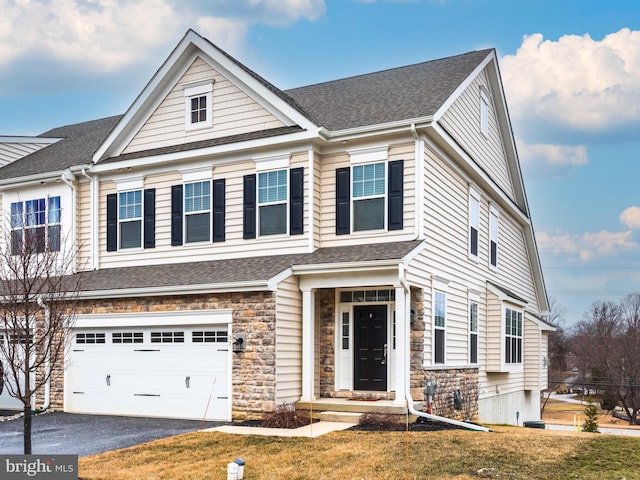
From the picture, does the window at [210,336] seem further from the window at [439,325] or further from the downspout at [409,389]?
the window at [439,325]

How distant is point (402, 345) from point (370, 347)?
1.70 meters

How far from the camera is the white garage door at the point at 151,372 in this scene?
51.6 feet

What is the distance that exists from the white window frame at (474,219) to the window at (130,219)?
8680mm

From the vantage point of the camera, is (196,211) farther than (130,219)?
No

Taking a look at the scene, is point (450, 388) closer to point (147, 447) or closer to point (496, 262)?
point (496, 262)

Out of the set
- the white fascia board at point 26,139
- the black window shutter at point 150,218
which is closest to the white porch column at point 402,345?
the black window shutter at point 150,218

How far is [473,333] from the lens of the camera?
1988cm

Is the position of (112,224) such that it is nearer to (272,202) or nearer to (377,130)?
(272,202)

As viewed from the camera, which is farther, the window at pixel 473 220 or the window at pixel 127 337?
the window at pixel 473 220

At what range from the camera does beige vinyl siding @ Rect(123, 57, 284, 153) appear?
59.0ft

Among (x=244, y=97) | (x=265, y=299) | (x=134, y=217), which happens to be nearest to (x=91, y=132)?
(x=134, y=217)

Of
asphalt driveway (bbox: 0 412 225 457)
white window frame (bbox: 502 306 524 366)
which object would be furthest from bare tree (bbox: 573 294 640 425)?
asphalt driveway (bbox: 0 412 225 457)

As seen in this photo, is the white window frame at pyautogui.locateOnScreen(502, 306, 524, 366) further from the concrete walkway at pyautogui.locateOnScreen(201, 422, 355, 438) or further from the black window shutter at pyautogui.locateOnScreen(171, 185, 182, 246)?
Result: the black window shutter at pyautogui.locateOnScreen(171, 185, 182, 246)

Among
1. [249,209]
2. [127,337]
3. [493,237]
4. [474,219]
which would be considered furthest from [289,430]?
[493,237]
